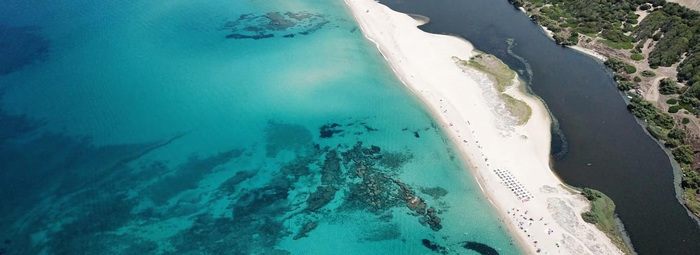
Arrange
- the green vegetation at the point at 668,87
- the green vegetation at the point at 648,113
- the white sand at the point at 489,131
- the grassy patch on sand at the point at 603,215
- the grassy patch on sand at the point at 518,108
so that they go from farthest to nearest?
1. the green vegetation at the point at 668,87
2. the grassy patch on sand at the point at 518,108
3. the green vegetation at the point at 648,113
4. the white sand at the point at 489,131
5. the grassy patch on sand at the point at 603,215

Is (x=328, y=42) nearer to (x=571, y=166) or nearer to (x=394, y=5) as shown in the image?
(x=394, y=5)

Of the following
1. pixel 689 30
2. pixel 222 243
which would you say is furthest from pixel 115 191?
pixel 689 30

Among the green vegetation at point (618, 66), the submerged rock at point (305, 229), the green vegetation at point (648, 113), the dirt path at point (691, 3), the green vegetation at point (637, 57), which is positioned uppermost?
the dirt path at point (691, 3)

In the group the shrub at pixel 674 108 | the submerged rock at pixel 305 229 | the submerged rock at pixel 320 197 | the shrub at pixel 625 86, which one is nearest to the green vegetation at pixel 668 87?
the shrub at pixel 625 86

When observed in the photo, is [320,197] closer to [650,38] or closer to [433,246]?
[433,246]

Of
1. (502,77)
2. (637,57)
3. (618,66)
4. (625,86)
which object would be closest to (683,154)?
(625,86)

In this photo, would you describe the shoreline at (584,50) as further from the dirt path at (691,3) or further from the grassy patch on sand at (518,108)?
the dirt path at (691,3)
